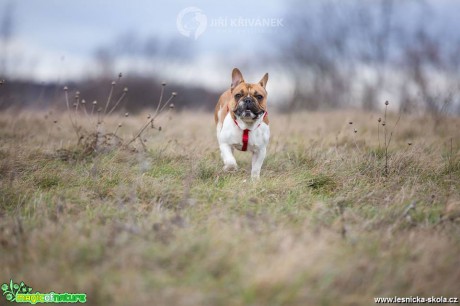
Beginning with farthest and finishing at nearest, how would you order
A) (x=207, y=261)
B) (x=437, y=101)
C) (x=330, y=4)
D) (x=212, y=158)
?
Result: (x=330, y=4), (x=437, y=101), (x=212, y=158), (x=207, y=261)

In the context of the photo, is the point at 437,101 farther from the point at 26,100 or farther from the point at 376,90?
the point at 26,100

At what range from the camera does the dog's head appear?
5.26 metres

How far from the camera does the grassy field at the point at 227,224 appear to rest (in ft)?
8.55

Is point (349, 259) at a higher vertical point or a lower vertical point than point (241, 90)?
lower

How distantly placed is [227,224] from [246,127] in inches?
84.6

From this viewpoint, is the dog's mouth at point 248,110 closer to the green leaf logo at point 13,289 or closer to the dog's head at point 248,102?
the dog's head at point 248,102

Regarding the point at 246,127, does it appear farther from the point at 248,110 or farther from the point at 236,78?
the point at 236,78

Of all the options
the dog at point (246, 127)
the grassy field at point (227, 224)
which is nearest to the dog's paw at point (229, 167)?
the dog at point (246, 127)

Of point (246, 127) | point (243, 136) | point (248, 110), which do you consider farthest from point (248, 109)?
point (243, 136)

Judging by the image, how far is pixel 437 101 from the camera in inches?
377

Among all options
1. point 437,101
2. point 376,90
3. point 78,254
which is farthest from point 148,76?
point 78,254

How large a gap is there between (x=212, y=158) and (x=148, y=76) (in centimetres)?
1470

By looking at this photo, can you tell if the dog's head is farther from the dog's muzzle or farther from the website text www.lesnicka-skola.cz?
the website text www.lesnicka-skola.cz

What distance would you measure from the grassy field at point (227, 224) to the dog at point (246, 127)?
26cm
